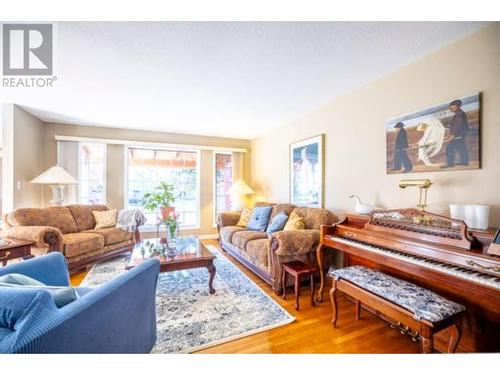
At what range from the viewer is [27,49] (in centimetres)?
183

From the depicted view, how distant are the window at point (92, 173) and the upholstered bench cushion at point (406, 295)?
441 centimetres

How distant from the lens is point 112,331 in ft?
3.45

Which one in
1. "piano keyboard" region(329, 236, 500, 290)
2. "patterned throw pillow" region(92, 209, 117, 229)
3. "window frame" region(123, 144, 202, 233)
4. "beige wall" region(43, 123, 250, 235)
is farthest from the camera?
"window frame" region(123, 144, 202, 233)

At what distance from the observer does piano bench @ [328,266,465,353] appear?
120 cm

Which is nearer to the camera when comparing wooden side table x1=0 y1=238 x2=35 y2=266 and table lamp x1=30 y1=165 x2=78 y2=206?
wooden side table x1=0 y1=238 x2=35 y2=266

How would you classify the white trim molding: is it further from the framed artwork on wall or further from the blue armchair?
the blue armchair

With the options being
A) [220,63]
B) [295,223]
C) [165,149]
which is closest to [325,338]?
[295,223]

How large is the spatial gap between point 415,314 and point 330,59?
205cm

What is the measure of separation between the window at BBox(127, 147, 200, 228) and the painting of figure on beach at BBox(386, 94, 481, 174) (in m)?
3.60

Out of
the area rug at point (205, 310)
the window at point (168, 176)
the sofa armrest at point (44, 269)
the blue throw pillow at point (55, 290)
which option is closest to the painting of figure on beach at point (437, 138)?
the area rug at point (205, 310)

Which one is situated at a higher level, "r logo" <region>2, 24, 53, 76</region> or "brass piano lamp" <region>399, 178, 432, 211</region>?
"r logo" <region>2, 24, 53, 76</region>

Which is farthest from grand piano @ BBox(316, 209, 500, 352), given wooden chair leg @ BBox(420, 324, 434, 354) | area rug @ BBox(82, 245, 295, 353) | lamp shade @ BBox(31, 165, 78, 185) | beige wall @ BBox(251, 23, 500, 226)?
lamp shade @ BBox(31, 165, 78, 185)

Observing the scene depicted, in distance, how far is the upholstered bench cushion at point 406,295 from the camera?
1224 mm
